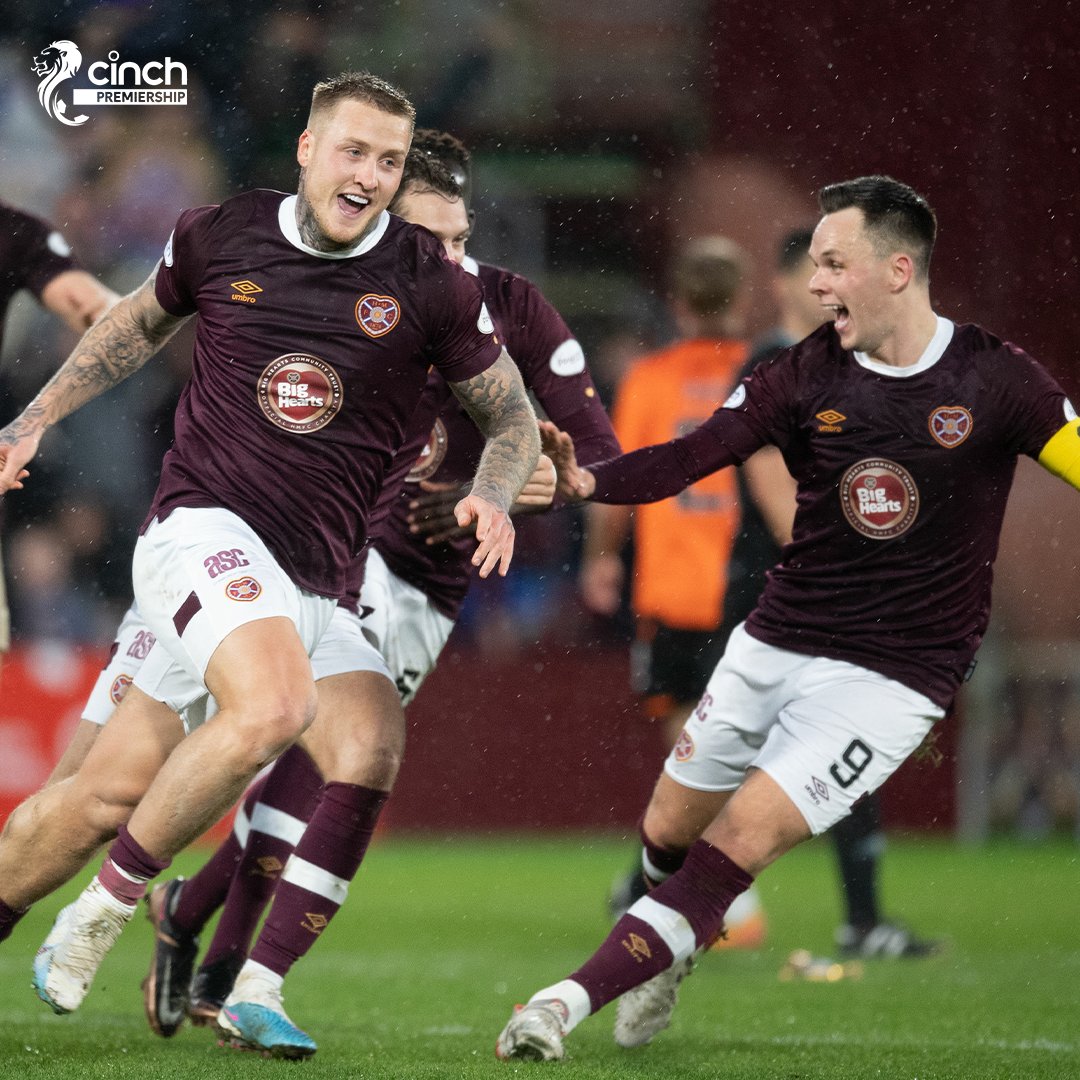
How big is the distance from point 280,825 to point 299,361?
1407 mm

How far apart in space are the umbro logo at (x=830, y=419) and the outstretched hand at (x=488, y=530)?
1.01 metres

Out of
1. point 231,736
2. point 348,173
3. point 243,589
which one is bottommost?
point 231,736

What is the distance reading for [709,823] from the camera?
4.79 metres

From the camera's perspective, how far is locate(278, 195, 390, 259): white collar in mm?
4332

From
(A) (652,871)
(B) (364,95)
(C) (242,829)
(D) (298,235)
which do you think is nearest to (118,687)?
(C) (242,829)

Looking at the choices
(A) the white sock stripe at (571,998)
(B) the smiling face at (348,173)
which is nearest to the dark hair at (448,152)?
(B) the smiling face at (348,173)

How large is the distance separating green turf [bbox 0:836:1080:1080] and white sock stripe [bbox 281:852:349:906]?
39cm

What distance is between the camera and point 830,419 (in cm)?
465

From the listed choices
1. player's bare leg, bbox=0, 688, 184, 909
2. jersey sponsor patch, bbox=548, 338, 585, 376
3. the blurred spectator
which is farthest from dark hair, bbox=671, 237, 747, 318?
the blurred spectator

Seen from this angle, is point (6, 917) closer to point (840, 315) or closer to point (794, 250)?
point (840, 315)

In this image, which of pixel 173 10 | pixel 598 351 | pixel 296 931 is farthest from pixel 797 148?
pixel 296 931

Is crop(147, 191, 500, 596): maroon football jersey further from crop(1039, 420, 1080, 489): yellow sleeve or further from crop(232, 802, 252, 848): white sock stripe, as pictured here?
crop(1039, 420, 1080, 489): yellow sleeve

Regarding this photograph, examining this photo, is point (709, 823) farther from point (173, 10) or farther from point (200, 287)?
point (173, 10)

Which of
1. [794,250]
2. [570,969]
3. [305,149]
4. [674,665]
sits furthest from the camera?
[674,665]
